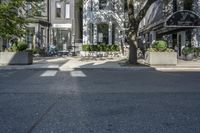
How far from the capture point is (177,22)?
108 ft

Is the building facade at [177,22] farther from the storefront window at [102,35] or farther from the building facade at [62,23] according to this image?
the building facade at [62,23]

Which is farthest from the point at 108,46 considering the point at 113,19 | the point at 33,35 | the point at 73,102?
the point at 73,102

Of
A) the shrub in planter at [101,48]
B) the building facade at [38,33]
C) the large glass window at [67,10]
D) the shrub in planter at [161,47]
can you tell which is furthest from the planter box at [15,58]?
the large glass window at [67,10]

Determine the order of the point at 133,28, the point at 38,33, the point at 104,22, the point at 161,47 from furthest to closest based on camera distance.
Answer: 1. the point at 38,33
2. the point at 104,22
3. the point at 133,28
4. the point at 161,47

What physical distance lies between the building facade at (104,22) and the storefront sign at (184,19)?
972cm

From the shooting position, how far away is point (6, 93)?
42.0 ft

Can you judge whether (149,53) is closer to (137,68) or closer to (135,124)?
(137,68)

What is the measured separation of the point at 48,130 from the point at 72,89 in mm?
6898

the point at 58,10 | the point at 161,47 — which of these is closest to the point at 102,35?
the point at 58,10

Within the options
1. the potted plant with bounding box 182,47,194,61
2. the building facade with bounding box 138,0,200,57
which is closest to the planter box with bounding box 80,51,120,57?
the building facade with bounding box 138,0,200,57

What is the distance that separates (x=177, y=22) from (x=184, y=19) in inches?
24.6

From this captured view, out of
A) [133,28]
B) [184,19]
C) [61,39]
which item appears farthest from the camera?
[61,39]

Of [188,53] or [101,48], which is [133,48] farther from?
[101,48]

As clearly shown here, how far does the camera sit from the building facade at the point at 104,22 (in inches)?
1670
